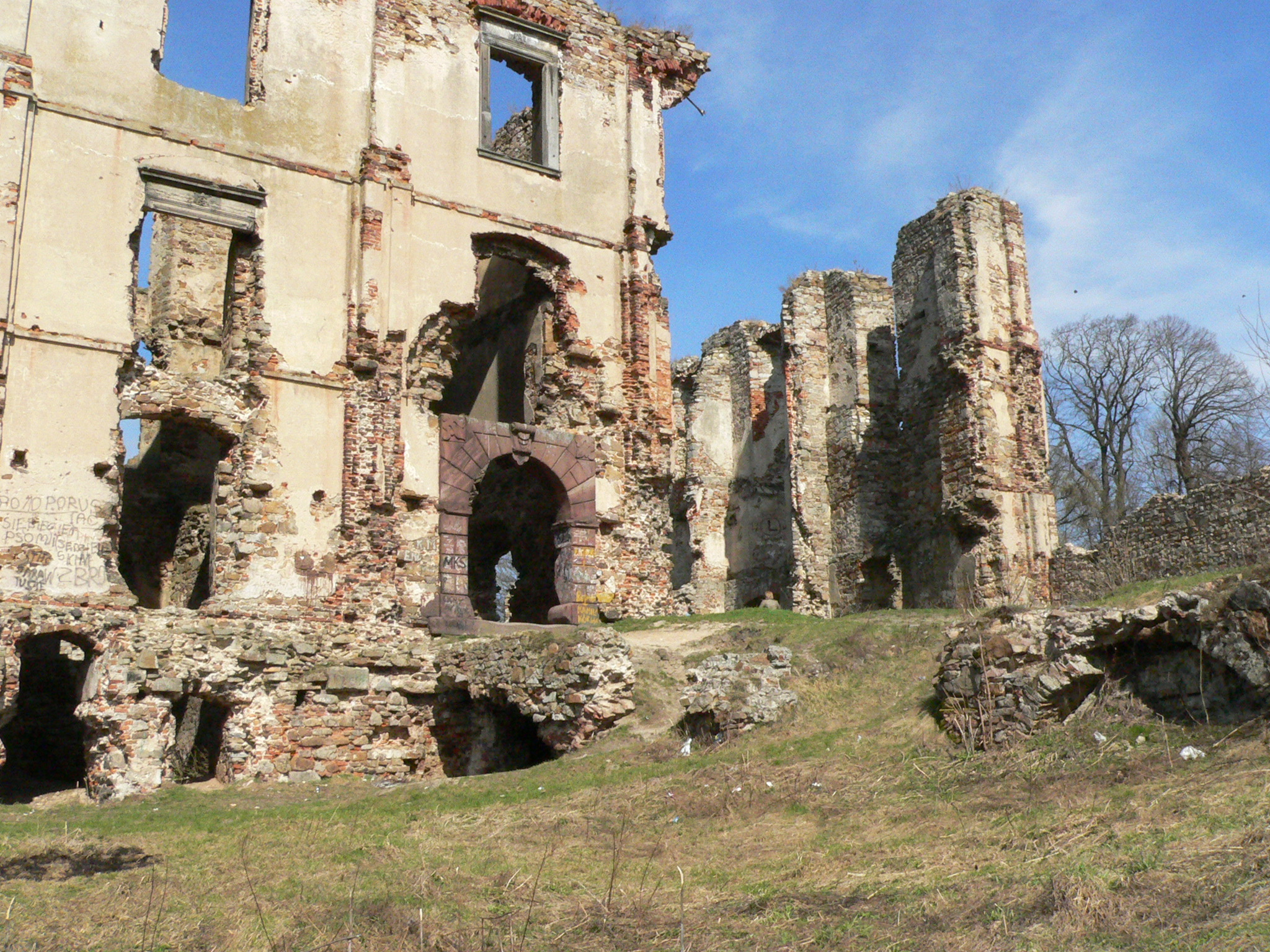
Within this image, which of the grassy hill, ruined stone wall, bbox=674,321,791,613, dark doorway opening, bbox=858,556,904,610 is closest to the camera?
the grassy hill

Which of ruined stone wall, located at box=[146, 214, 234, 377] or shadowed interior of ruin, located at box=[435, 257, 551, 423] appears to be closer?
ruined stone wall, located at box=[146, 214, 234, 377]

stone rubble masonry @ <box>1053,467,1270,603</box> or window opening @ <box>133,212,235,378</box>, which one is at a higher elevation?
window opening @ <box>133,212,235,378</box>

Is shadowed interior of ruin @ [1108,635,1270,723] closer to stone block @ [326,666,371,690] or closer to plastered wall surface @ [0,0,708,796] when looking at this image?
plastered wall surface @ [0,0,708,796]

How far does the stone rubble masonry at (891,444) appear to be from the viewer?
18953 mm

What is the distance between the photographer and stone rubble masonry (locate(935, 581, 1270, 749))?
821 cm

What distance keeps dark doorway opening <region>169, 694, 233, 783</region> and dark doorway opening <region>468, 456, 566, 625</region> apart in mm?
4308

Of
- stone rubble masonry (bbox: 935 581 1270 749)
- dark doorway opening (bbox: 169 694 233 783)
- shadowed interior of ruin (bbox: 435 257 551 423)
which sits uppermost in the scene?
shadowed interior of ruin (bbox: 435 257 551 423)

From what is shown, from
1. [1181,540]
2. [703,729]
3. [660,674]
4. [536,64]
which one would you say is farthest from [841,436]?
[703,729]

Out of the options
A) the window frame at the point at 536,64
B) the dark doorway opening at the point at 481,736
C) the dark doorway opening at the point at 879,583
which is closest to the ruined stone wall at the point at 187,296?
the window frame at the point at 536,64

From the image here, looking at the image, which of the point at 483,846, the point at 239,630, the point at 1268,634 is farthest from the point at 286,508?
the point at 1268,634

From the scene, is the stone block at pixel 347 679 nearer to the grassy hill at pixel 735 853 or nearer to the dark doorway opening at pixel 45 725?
the grassy hill at pixel 735 853

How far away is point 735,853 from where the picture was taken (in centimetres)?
777

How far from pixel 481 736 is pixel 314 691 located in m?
1.98

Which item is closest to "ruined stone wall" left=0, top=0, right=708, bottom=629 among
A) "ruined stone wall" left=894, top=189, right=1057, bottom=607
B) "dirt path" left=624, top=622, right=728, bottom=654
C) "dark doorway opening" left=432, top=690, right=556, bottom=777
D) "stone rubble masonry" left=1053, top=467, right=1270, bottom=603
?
"dark doorway opening" left=432, top=690, right=556, bottom=777
